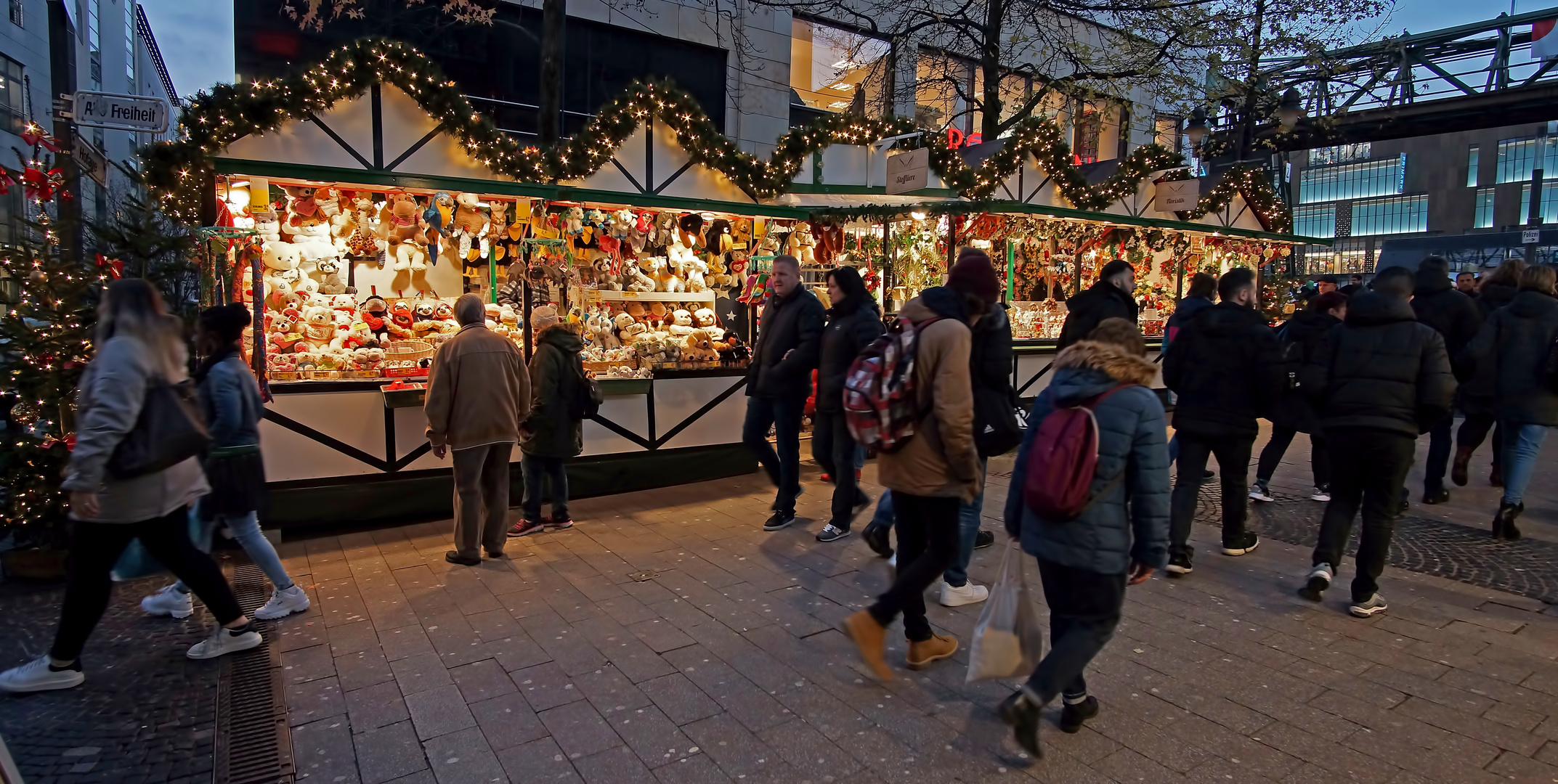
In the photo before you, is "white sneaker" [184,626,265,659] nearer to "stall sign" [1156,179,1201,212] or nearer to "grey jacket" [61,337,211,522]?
"grey jacket" [61,337,211,522]

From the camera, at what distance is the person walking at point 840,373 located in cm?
526

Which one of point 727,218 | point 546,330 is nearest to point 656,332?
point 727,218

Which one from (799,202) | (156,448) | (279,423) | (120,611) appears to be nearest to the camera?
(156,448)

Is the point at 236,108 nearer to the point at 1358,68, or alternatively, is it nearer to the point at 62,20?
the point at 62,20

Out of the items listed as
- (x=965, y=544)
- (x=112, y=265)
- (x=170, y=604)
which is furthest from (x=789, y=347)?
(x=112, y=265)

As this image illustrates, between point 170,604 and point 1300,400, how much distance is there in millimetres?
6514

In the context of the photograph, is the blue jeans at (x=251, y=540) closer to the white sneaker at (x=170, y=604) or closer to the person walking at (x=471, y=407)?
the white sneaker at (x=170, y=604)

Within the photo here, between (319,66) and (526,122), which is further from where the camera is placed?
(526,122)

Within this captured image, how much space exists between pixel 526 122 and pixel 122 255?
8.95m

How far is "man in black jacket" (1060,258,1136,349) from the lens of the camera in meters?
5.19

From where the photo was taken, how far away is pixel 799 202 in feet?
32.0

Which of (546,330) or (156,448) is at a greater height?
(546,330)

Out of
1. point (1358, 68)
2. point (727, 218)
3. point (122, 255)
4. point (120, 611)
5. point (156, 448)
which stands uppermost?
point (1358, 68)

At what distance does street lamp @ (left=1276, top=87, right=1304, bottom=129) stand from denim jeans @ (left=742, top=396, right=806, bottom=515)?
11021 millimetres
